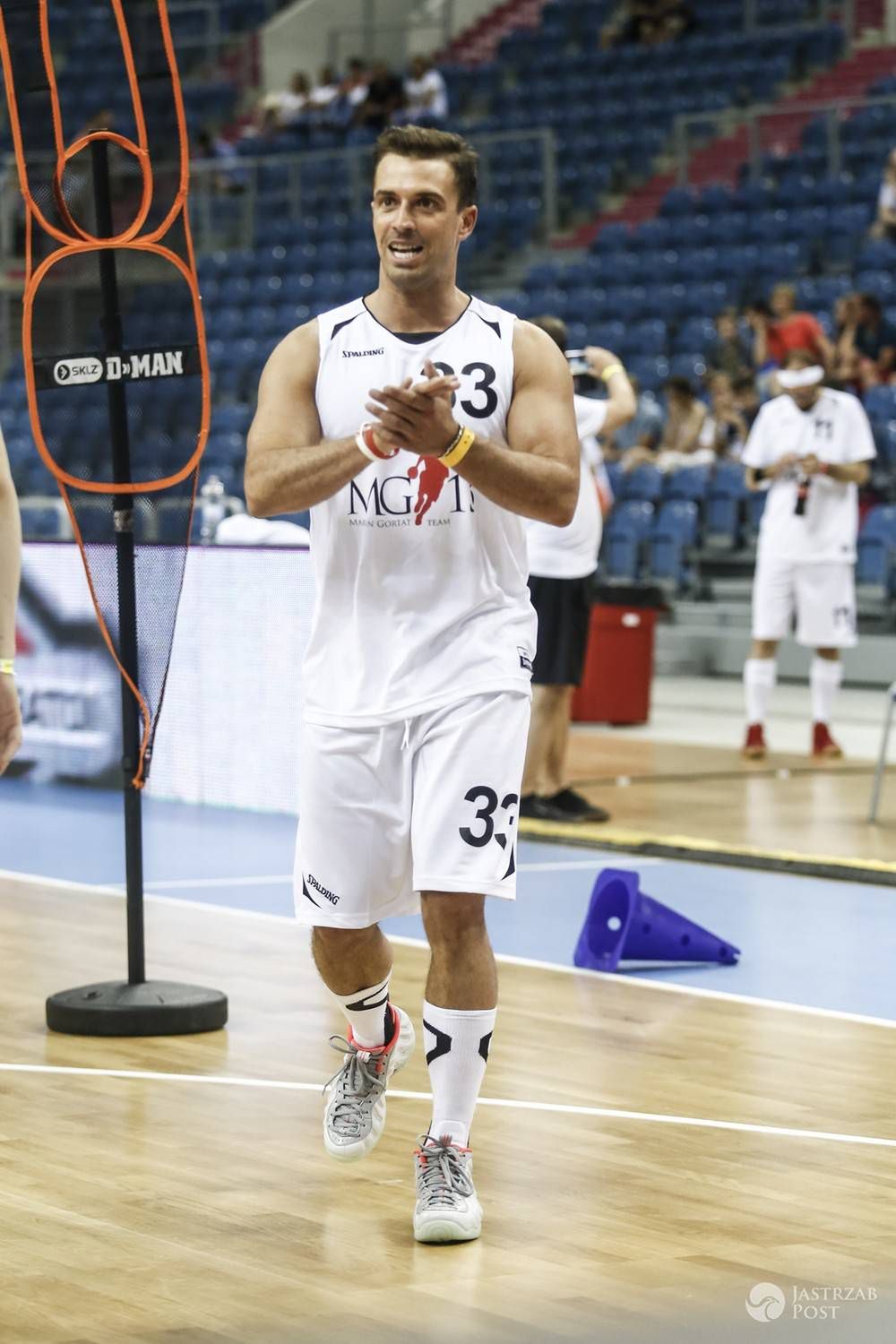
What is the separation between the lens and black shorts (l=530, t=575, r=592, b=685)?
958cm

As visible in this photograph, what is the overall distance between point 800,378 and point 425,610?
8395mm

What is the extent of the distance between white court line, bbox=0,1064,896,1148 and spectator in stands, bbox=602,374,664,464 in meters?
12.5

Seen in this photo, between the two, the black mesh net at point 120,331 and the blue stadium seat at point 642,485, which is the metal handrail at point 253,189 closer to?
the blue stadium seat at point 642,485

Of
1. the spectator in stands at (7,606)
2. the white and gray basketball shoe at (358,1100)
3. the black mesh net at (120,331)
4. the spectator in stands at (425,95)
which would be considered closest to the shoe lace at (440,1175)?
the white and gray basketball shoe at (358,1100)

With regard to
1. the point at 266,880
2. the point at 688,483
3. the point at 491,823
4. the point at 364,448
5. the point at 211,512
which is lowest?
the point at 688,483

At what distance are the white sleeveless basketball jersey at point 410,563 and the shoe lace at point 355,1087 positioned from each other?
776 millimetres

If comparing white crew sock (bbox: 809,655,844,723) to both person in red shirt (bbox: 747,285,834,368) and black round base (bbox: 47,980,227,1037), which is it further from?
black round base (bbox: 47,980,227,1037)

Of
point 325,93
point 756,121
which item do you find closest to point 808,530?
point 756,121

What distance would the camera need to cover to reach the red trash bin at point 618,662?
46.5 feet

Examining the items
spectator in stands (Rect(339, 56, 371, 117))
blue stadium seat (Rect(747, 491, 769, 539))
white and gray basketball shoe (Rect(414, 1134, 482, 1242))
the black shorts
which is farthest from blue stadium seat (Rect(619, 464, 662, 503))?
white and gray basketball shoe (Rect(414, 1134, 482, 1242))

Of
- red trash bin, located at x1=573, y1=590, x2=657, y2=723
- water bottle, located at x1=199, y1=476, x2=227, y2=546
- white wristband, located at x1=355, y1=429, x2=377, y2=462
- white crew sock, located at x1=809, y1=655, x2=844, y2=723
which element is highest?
white wristband, located at x1=355, y1=429, x2=377, y2=462

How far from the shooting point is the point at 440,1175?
429 cm

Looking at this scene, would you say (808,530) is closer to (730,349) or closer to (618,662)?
(618,662)

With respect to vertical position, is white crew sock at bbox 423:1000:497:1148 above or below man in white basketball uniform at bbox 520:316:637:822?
above
